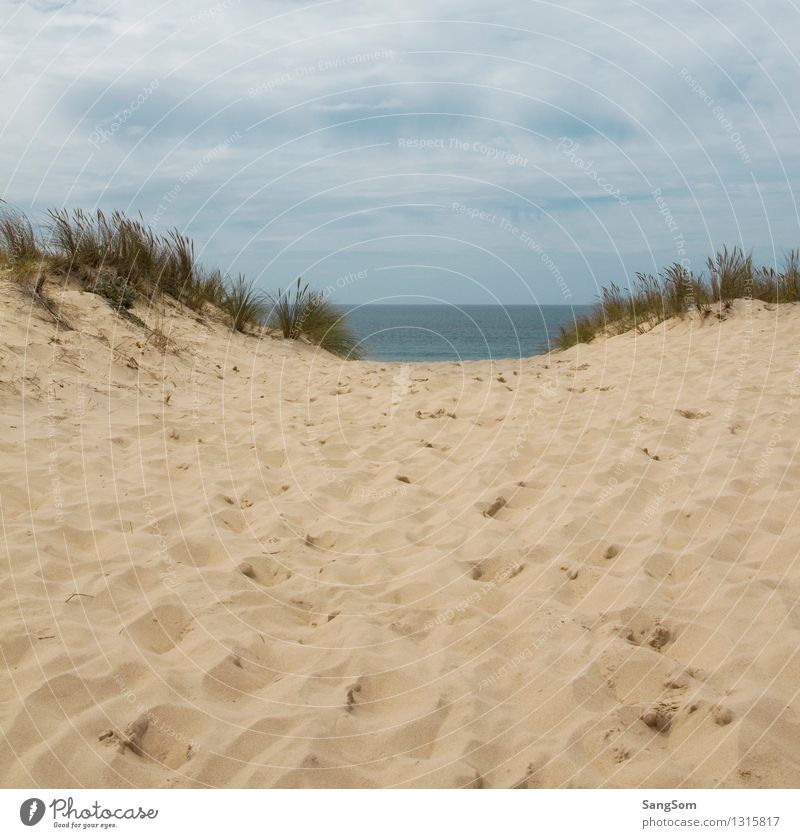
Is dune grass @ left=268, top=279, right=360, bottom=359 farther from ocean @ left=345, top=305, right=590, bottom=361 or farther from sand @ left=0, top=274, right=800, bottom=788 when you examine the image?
sand @ left=0, top=274, right=800, bottom=788

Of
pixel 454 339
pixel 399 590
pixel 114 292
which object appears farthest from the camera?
pixel 454 339

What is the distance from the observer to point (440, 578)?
357 cm

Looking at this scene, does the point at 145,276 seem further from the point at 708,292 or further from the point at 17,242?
the point at 708,292

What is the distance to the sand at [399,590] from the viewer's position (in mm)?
2467

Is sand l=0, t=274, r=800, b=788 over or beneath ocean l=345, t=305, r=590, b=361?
beneath

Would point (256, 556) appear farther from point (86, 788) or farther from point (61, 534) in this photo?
point (86, 788)

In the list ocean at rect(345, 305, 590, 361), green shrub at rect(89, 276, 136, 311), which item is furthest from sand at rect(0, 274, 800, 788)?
ocean at rect(345, 305, 590, 361)

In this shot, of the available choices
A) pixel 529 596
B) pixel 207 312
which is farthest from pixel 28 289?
pixel 529 596

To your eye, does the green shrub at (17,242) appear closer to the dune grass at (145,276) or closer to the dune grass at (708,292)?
the dune grass at (145,276)

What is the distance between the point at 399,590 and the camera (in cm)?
352

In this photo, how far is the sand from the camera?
97.1 inches

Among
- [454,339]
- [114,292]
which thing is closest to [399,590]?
[114,292]

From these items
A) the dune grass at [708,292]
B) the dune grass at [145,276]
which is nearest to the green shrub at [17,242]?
the dune grass at [145,276]

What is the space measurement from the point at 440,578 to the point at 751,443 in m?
2.61
